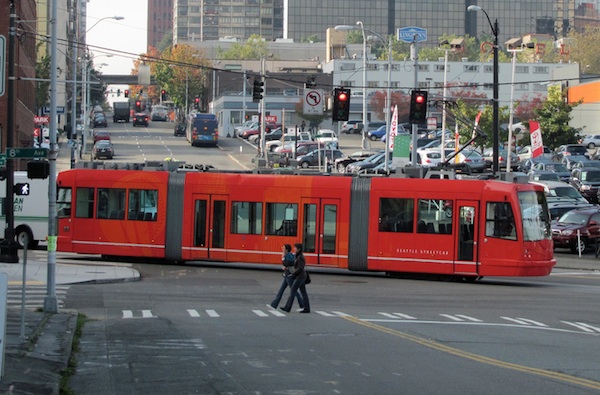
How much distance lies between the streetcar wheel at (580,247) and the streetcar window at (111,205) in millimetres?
17846

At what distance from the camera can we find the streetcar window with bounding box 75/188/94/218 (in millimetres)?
33594

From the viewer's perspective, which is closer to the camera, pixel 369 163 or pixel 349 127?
pixel 369 163

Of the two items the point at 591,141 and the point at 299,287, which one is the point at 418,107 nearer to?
the point at 299,287

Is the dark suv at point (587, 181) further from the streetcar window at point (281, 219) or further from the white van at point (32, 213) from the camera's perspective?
the white van at point (32, 213)

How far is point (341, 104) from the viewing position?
3853cm

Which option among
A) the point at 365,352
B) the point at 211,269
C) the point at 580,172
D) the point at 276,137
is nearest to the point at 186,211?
the point at 211,269

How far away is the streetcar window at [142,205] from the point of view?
33.1m

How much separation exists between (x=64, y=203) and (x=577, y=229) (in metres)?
19.7

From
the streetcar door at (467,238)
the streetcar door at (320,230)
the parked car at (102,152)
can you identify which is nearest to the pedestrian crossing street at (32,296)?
the streetcar door at (320,230)

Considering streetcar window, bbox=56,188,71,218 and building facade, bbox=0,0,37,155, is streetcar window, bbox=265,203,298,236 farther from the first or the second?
building facade, bbox=0,0,37,155

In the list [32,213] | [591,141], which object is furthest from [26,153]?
[591,141]

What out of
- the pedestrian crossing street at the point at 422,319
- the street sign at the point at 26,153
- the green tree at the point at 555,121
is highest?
the green tree at the point at 555,121

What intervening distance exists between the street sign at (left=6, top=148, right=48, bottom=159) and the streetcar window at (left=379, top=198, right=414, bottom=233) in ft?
40.6

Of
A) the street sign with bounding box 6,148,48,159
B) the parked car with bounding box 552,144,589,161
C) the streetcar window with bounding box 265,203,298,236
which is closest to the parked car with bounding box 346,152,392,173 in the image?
the parked car with bounding box 552,144,589,161
